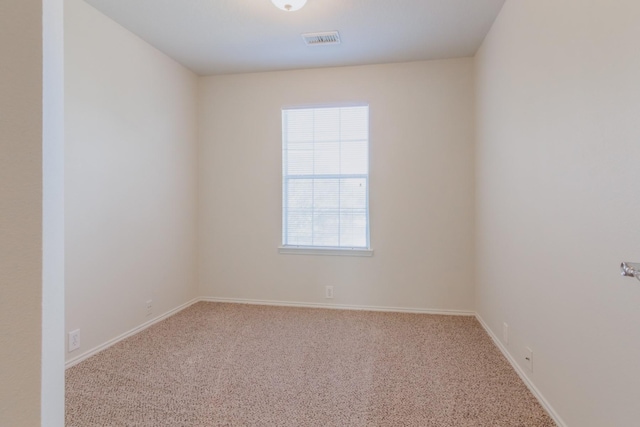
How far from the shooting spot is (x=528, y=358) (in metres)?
2.06

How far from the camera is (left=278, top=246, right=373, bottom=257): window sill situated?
3.57 meters

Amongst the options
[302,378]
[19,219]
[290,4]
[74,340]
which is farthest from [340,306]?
[19,219]

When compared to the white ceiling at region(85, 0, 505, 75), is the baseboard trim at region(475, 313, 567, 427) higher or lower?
lower

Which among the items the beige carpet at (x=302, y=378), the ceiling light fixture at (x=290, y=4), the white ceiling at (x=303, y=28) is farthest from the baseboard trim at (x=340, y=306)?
the ceiling light fixture at (x=290, y=4)

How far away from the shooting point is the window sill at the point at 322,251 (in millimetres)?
3573

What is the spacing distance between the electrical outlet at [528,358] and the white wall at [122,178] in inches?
126

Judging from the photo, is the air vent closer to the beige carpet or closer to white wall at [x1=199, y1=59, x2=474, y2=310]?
white wall at [x1=199, y1=59, x2=474, y2=310]

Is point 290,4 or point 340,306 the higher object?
point 290,4

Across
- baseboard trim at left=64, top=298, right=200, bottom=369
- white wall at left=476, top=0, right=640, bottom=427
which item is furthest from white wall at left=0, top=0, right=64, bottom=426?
baseboard trim at left=64, top=298, right=200, bottom=369

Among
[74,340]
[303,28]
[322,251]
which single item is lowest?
[74,340]

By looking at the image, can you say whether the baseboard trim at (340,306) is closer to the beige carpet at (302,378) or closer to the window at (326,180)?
the beige carpet at (302,378)

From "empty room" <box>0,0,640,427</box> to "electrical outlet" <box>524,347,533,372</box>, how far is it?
18 millimetres

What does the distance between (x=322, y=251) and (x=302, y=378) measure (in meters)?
1.66

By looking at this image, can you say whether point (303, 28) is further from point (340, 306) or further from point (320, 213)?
point (340, 306)
